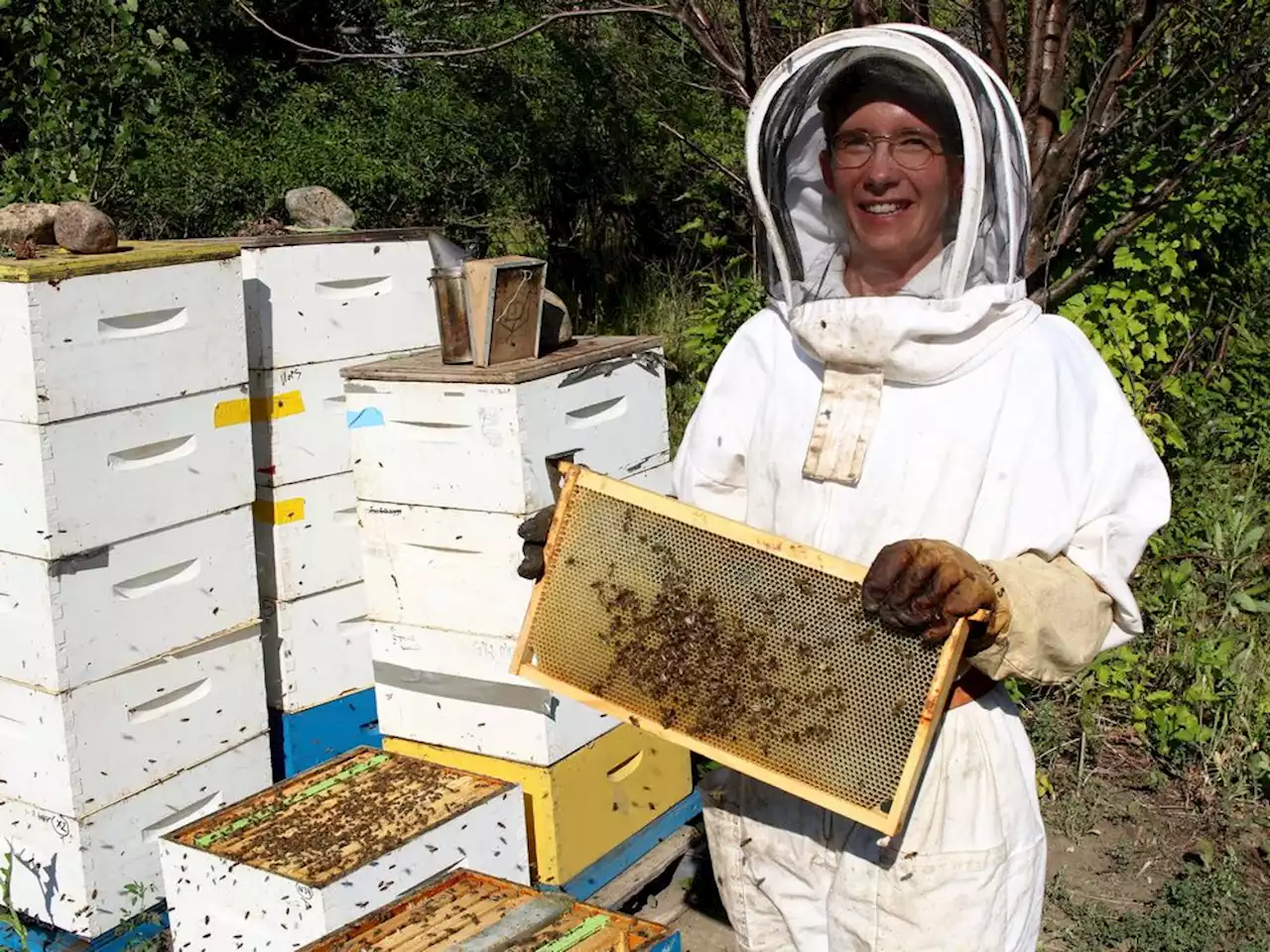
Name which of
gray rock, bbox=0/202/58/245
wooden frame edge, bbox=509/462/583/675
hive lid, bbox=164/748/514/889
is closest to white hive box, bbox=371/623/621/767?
hive lid, bbox=164/748/514/889

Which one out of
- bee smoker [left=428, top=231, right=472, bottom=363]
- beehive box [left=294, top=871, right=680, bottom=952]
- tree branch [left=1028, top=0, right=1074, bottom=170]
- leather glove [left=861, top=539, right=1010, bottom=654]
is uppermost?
tree branch [left=1028, top=0, right=1074, bottom=170]

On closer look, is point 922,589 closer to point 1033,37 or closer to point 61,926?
point 1033,37

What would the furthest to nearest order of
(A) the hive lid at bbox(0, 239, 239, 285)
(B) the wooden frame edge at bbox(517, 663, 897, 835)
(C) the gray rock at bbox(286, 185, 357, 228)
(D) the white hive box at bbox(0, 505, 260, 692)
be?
(C) the gray rock at bbox(286, 185, 357, 228)
(D) the white hive box at bbox(0, 505, 260, 692)
(A) the hive lid at bbox(0, 239, 239, 285)
(B) the wooden frame edge at bbox(517, 663, 897, 835)

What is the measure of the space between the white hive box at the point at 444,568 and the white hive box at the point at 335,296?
63 cm

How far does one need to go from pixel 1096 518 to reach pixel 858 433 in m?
0.34

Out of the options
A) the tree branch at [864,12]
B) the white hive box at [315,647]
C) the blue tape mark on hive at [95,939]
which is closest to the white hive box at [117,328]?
the white hive box at [315,647]

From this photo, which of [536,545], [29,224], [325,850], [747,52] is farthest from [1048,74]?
[29,224]

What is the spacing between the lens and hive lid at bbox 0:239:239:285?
2.98 meters

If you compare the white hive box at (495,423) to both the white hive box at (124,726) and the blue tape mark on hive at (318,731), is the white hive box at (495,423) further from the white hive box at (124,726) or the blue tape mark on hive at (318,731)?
the blue tape mark on hive at (318,731)

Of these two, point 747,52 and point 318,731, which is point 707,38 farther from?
point 318,731

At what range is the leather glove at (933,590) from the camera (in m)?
1.60

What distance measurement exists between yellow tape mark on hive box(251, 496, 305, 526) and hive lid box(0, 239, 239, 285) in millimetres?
764

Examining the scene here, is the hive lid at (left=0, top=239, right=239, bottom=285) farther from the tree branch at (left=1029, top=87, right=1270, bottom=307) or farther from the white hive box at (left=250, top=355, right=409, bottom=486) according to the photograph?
the tree branch at (left=1029, top=87, right=1270, bottom=307)

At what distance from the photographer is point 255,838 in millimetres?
3018
